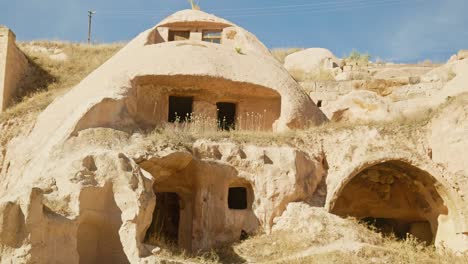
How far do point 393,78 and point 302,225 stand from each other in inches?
405

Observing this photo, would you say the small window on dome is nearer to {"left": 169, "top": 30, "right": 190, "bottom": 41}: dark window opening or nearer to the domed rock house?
{"left": 169, "top": 30, "right": 190, "bottom": 41}: dark window opening

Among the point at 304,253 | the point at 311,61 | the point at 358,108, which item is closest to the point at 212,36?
the point at 358,108

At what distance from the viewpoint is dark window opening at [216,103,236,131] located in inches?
635

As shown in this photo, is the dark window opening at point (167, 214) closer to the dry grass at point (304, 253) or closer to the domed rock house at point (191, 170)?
the domed rock house at point (191, 170)

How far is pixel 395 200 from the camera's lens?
16.3 meters

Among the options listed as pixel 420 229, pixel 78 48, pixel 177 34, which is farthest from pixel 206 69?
pixel 78 48

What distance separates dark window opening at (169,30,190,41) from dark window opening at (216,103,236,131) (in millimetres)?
3756

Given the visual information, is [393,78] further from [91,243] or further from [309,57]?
[91,243]

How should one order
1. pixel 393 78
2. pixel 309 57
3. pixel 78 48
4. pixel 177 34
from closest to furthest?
pixel 177 34 < pixel 393 78 < pixel 78 48 < pixel 309 57

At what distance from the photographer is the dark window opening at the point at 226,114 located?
52.9ft

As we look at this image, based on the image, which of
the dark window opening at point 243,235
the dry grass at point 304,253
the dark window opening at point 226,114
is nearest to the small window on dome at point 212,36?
the dark window opening at point 226,114

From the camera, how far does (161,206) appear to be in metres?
15.6

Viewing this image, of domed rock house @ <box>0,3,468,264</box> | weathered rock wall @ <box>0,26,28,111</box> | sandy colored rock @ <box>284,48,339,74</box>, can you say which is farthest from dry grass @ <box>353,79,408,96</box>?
weathered rock wall @ <box>0,26,28,111</box>

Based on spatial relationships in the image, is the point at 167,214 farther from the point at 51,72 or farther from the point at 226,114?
the point at 51,72
